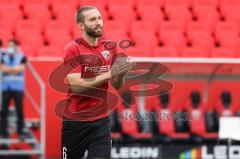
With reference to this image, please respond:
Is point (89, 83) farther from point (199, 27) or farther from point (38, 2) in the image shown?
point (38, 2)

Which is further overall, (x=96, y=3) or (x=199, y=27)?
(x=96, y=3)

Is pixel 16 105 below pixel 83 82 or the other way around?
below

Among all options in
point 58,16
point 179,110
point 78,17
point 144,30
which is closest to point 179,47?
point 144,30

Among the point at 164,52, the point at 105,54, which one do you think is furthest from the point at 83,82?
the point at 164,52

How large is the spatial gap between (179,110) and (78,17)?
5.76 meters

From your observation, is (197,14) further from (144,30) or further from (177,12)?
(144,30)

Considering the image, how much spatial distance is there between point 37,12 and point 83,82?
7796mm

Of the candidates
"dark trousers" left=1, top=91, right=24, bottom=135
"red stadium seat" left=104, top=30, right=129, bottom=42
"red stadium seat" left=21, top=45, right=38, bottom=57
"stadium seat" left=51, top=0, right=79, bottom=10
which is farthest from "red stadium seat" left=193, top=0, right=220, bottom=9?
"dark trousers" left=1, top=91, right=24, bottom=135

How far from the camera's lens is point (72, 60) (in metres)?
5.98

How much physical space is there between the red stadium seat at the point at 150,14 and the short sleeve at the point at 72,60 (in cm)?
751

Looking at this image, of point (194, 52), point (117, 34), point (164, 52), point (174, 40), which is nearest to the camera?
point (164, 52)

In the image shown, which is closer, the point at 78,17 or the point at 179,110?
the point at 78,17

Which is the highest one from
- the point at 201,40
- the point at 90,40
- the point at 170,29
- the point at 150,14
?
the point at 150,14

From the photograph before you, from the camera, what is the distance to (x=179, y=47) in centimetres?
1278
